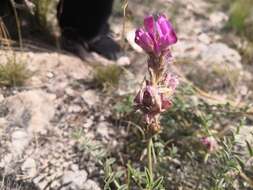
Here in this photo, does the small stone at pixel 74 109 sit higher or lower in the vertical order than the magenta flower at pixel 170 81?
lower

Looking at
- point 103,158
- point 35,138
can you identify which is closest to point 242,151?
point 103,158

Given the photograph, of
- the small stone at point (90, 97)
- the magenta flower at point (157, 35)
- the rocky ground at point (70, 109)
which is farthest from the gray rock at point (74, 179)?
the magenta flower at point (157, 35)

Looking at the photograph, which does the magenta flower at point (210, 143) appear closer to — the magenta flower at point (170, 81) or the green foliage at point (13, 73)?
the magenta flower at point (170, 81)

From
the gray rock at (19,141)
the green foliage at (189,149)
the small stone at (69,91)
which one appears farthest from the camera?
the small stone at (69,91)

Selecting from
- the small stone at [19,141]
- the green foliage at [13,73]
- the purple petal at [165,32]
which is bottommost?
the small stone at [19,141]

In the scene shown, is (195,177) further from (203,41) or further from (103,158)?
(203,41)

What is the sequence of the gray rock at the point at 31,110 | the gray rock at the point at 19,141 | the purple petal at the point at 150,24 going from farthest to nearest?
the gray rock at the point at 31,110
the gray rock at the point at 19,141
the purple petal at the point at 150,24

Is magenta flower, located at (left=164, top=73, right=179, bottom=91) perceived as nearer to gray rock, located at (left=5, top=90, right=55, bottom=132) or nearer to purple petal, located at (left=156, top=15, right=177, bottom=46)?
→ purple petal, located at (left=156, top=15, right=177, bottom=46)
